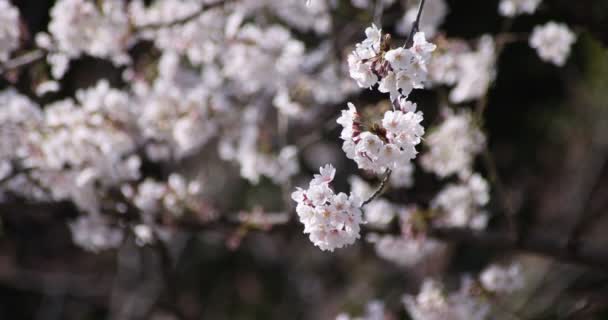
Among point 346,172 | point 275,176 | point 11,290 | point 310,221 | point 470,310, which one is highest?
point 346,172

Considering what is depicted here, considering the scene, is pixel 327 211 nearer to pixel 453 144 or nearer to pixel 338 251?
pixel 453 144

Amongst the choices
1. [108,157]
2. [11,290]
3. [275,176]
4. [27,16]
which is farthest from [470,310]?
[11,290]

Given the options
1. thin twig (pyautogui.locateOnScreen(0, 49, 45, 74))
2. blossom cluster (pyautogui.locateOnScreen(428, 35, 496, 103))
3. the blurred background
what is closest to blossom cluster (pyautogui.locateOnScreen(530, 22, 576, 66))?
blossom cluster (pyautogui.locateOnScreen(428, 35, 496, 103))

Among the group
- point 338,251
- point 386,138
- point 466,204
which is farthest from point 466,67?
point 338,251

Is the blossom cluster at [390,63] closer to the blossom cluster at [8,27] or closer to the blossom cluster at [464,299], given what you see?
the blossom cluster at [464,299]

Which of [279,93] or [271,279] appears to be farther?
[271,279]

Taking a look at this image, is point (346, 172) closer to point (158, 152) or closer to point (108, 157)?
point (158, 152)

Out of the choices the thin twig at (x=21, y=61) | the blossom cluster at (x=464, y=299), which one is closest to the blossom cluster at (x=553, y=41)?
the blossom cluster at (x=464, y=299)
